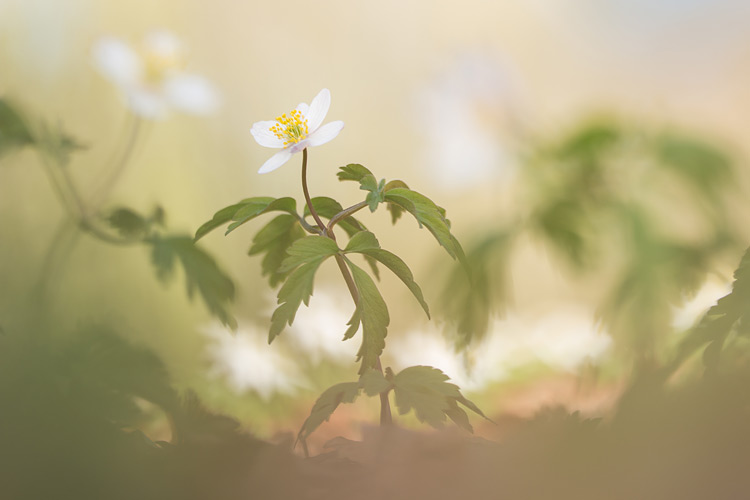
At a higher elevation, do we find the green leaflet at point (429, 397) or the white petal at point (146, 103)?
the white petal at point (146, 103)

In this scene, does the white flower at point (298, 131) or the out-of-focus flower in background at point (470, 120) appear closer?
the white flower at point (298, 131)

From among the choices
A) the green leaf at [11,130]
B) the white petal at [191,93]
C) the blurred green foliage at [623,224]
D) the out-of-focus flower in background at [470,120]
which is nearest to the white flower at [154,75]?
the white petal at [191,93]

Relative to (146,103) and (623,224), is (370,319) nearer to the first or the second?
(623,224)

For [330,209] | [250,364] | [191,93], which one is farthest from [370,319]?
[191,93]

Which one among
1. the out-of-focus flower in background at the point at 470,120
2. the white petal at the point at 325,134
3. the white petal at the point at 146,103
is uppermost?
the white petal at the point at 146,103

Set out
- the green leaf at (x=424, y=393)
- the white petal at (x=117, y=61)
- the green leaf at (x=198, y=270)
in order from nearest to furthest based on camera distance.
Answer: the green leaf at (x=424, y=393) → the green leaf at (x=198, y=270) → the white petal at (x=117, y=61)

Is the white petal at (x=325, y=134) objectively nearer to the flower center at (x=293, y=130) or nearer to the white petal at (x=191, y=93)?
the flower center at (x=293, y=130)

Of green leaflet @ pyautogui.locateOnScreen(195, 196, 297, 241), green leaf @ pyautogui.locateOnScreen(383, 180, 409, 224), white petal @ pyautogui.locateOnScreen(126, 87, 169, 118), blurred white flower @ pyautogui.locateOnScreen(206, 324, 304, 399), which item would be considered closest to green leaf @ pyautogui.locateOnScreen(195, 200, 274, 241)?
green leaflet @ pyautogui.locateOnScreen(195, 196, 297, 241)
